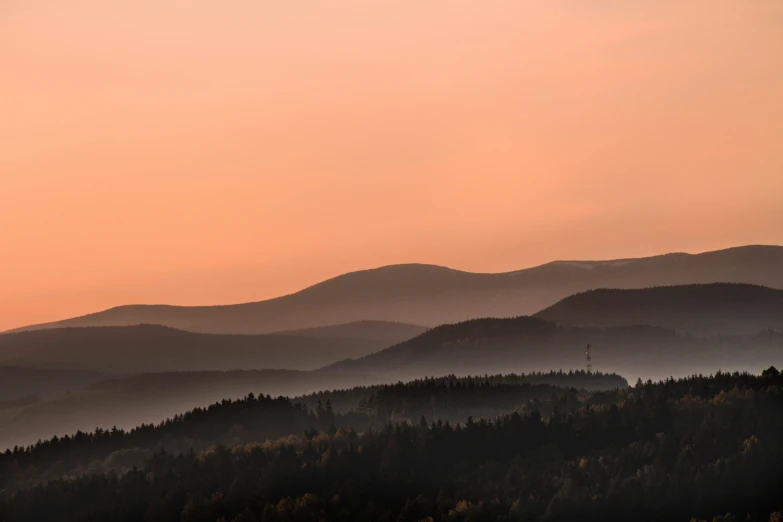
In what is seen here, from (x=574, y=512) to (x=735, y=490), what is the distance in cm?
2387

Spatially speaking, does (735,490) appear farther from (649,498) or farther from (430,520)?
(430,520)

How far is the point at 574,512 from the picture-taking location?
655 feet

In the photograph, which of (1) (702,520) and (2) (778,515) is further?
(1) (702,520)

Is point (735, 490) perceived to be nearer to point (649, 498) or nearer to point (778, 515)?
point (649, 498)

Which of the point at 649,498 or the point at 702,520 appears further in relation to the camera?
the point at 649,498

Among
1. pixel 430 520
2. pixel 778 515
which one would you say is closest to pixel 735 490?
pixel 778 515

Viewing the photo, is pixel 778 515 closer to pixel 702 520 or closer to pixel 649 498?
pixel 702 520

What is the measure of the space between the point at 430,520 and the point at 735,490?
4569 centimetres

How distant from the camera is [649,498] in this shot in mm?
198750

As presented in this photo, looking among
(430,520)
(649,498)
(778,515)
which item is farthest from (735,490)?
(430,520)

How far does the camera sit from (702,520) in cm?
18288

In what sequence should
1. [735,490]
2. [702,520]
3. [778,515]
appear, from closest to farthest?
[778,515], [702,520], [735,490]

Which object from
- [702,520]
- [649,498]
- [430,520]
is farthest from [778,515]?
[430,520]

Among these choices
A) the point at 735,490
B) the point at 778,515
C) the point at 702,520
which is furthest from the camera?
the point at 735,490
